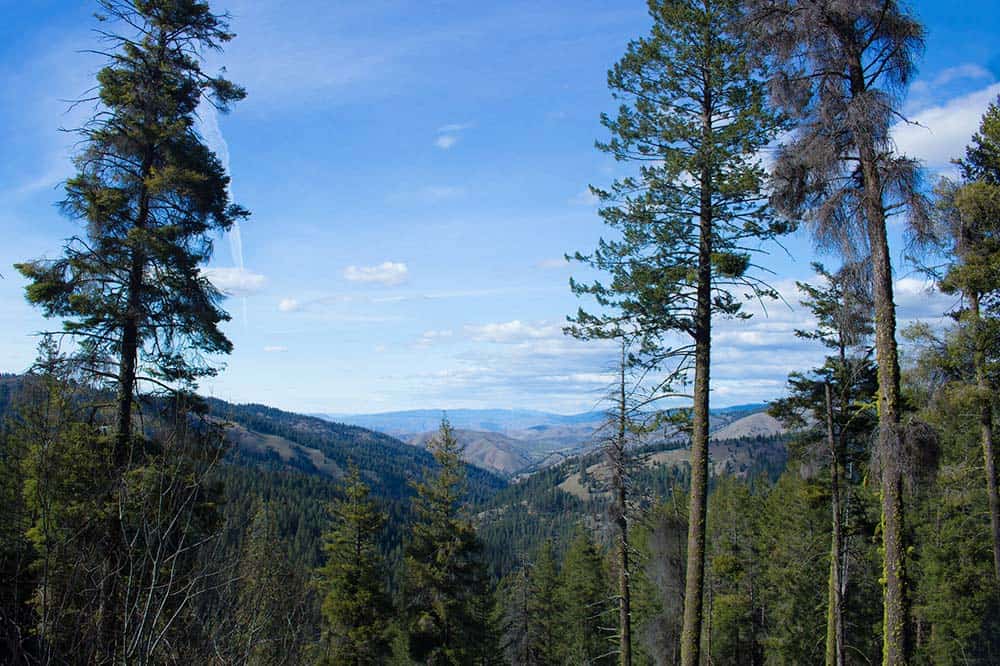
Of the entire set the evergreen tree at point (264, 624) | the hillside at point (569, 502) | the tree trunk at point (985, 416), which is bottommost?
the hillside at point (569, 502)

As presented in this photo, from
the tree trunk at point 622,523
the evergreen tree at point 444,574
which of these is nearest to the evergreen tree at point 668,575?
the tree trunk at point 622,523

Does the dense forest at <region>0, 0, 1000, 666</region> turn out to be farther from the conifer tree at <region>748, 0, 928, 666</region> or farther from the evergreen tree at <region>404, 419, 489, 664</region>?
the evergreen tree at <region>404, 419, 489, 664</region>

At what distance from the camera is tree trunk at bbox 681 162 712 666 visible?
373 inches

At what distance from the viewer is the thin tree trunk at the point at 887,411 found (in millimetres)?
7180

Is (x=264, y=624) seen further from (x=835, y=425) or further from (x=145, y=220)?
(x=835, y=425)

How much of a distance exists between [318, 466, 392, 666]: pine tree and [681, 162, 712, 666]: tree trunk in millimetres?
13149

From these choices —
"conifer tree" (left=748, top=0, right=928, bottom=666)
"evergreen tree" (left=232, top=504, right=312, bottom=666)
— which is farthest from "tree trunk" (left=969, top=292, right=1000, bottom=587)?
"evergreen tree" (left=232, top=504, right=312, bottom=666)

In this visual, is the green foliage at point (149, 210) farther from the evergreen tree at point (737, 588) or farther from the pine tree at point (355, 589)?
the evergreen tree at point (737, 588)

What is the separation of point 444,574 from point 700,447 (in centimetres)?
1280

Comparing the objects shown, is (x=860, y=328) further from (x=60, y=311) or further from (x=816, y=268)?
(x=60, y=311)

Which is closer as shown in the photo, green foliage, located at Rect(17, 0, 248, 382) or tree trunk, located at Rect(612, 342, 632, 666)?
green foliage, located at Rect(17, 0, 248, 382)

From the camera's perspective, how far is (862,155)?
305 inches

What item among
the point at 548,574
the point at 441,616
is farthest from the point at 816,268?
the point at 548,574

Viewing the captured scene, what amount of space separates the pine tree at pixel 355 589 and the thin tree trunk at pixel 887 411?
16.3 meters
